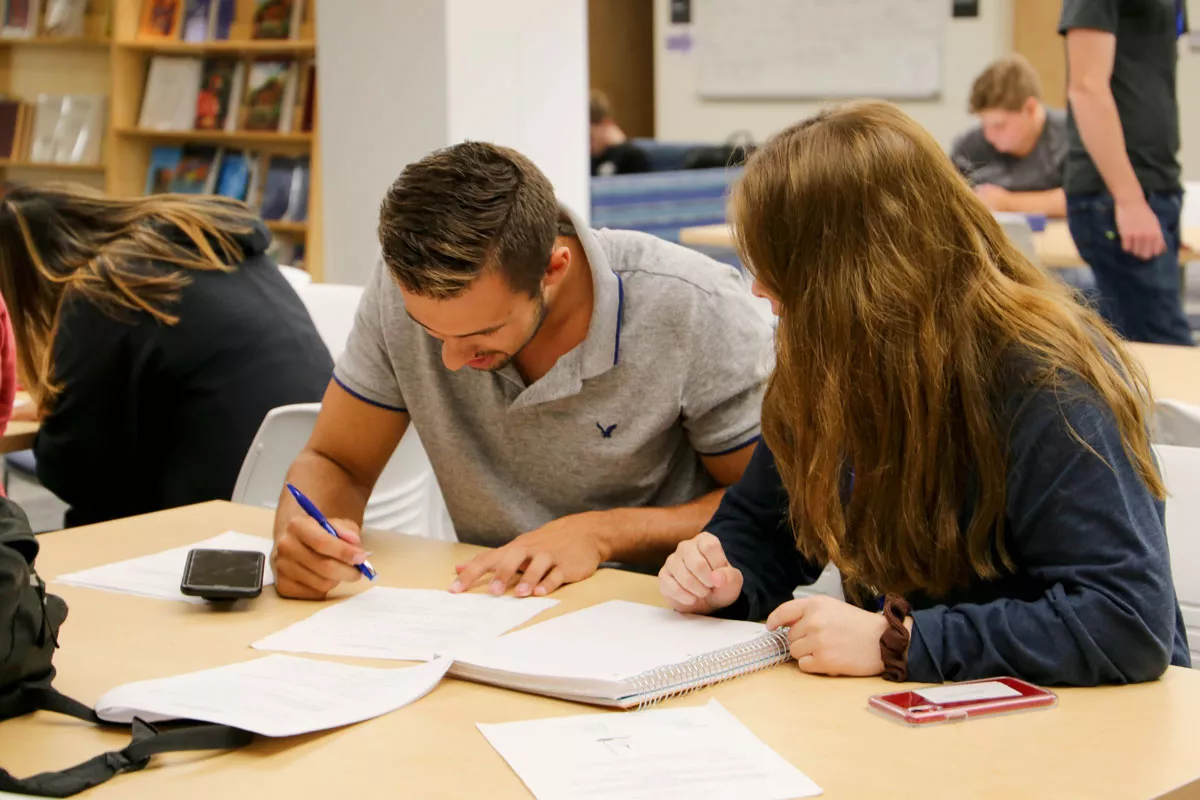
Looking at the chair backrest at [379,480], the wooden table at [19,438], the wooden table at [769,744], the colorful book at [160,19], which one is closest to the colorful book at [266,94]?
the colorful book at [160,19]

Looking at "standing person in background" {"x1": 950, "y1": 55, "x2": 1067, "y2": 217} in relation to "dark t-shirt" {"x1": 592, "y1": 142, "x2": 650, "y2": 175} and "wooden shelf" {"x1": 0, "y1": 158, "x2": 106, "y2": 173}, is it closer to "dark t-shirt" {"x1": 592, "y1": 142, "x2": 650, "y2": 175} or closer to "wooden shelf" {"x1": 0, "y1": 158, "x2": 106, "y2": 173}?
"dark t-shirt" {"x1": 592, "y1": 142, "x2": 650, "y2": 175}

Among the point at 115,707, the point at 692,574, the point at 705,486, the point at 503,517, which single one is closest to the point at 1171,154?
the point at 705,486

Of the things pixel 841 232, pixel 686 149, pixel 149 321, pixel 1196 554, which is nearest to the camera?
pixel 841 232

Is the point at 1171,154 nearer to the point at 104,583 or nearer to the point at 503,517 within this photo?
the point at 503,517

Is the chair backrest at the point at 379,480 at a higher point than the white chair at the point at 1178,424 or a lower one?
lower

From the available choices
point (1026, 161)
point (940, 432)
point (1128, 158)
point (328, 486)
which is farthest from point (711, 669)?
point (1026, 161)

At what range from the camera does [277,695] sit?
4.22ft

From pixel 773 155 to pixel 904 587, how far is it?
476 mm

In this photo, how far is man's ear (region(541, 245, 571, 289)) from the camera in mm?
1827

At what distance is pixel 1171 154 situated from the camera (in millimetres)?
3609

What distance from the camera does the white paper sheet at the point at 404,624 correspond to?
1.44 metres

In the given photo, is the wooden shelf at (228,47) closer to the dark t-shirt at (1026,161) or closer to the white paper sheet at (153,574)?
the dark t-shirt at (1026,161)

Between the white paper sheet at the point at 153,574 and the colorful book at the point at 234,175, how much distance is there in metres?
4.48

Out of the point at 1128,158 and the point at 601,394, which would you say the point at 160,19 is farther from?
the point at 601,394
